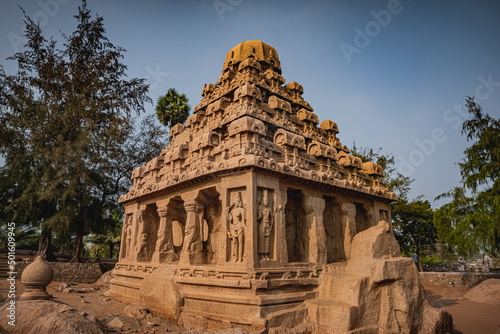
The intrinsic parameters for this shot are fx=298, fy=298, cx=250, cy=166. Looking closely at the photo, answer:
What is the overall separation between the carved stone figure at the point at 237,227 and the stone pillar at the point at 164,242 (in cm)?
343

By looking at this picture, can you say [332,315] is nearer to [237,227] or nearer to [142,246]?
[237,227]

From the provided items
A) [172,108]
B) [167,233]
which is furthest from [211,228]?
[172,108]

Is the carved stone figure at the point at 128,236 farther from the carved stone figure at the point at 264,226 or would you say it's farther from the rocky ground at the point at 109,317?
the carved stone figure at the point at 264,226

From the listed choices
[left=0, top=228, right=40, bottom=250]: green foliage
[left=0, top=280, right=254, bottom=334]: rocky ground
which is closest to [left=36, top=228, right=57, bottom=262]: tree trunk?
[left=0, top=228, right=40, bottom=250]: green foliage

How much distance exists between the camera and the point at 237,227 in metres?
7.32

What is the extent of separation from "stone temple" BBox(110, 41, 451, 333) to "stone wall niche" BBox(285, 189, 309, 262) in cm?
4

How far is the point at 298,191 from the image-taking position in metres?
8.81

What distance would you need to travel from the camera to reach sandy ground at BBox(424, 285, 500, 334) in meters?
8.05

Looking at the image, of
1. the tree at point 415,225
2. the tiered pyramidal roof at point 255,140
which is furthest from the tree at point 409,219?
the tiered pyramidal roof at point 255,140

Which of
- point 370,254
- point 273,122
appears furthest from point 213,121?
point 370,254

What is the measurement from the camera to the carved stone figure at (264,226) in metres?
7.21

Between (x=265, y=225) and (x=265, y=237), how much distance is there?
29 centimetres

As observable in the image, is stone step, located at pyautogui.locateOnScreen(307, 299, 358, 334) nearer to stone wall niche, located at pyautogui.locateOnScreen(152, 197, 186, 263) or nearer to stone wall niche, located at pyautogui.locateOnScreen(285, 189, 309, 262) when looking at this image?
stone wall niche, located at pyautogui.locateOnScreen(285, 189, 309, 262)

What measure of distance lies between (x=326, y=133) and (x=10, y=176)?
18961mm
